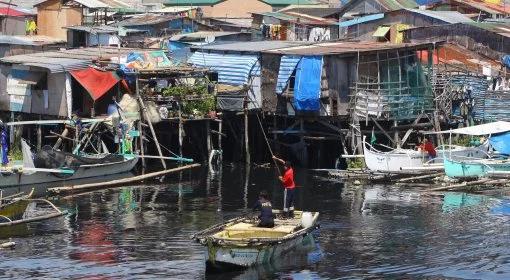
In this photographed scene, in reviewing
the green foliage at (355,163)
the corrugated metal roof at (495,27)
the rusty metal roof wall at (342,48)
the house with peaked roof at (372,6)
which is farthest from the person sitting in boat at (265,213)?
the house with peaked roof at (372,6)

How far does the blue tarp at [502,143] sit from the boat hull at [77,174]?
38.6 feet

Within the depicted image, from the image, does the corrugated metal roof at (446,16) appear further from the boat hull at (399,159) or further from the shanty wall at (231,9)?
the shanty wall at (231,9)

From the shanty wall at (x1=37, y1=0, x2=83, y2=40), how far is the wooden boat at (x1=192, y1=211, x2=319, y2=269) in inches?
1211

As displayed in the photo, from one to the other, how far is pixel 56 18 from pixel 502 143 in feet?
83.8

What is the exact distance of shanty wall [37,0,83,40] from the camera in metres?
54.9

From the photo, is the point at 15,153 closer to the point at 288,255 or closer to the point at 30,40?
the point at 30,40

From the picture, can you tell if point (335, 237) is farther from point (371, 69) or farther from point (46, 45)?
point (46, 45)

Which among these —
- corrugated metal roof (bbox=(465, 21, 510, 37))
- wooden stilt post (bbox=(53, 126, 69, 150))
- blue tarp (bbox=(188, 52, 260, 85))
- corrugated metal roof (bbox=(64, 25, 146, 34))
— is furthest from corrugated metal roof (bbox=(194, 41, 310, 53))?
corrugated metal roof (bbox=(465, 21, 510, 37))

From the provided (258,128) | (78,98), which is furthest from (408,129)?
(78,98)

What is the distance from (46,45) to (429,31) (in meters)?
16.2

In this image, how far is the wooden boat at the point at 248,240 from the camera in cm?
2384

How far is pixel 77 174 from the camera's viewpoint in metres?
37.5

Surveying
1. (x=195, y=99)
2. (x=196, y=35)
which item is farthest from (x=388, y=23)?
(x=195, y=99)

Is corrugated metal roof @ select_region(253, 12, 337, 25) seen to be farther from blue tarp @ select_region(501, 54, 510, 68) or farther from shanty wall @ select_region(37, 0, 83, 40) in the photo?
blue tarp @ select_region(501, 54, 510, 68)
